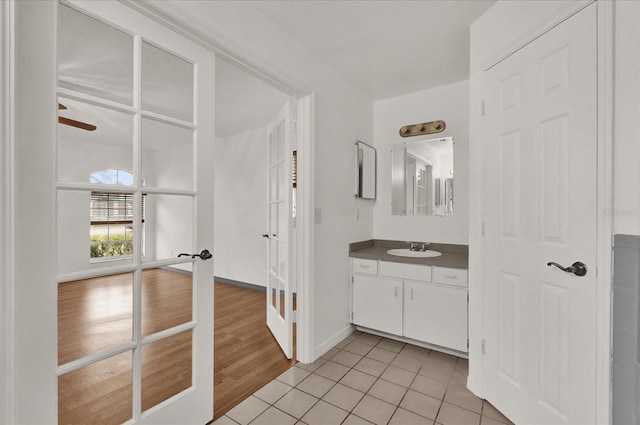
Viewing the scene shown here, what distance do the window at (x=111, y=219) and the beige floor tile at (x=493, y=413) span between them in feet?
7.02

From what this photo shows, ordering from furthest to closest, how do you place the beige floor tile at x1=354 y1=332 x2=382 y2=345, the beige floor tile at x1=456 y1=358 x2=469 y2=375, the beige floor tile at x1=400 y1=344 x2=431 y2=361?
1. the beige floor tile at x1=354 y1=332 x2=382 y2=345
2. the beige floor tile at x1=400 y1=344 x2=431 y2=361
3. the beige floor tile at x1=456 y1=358 x2=469 y2=375

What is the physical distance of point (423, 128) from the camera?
302 cm

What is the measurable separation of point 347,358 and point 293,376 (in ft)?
1.63

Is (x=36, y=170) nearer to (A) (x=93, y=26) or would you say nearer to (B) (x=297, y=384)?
(A) (x=93, y=26)

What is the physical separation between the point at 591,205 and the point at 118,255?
2.09 m

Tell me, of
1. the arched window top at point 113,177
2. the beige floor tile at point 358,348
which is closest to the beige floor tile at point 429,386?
the beige floor tile at point 358,348

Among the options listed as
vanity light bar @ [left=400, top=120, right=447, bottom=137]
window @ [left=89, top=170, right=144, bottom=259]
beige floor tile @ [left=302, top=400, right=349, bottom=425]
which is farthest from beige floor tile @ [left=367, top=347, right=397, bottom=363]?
vanity light bar @ [left=400, top=120, right=447, bottom=137]

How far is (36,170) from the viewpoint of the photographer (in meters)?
1.05

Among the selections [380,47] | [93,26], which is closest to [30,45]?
[93,26]

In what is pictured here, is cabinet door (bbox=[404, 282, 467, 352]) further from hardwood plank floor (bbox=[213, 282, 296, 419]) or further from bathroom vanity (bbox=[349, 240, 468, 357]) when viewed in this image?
hardwood plank floor (bbox=[213, 282, 296, 419])

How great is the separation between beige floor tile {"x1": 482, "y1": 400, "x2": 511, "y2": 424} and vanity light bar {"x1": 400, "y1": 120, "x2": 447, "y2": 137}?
2282 mm

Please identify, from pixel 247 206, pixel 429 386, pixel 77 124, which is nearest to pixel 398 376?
pixel 429 386

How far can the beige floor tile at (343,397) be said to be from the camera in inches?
72.4

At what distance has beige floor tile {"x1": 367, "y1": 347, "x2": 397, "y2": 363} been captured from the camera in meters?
2.41
